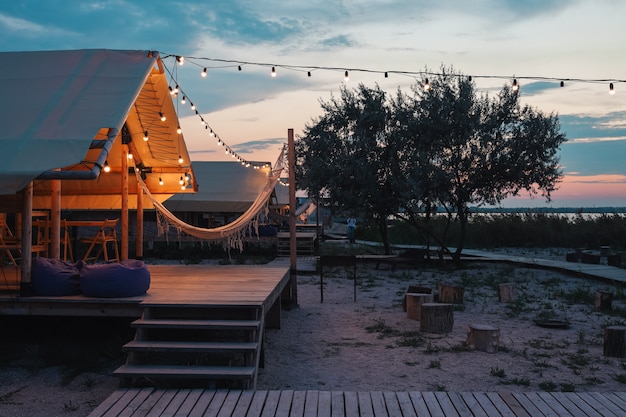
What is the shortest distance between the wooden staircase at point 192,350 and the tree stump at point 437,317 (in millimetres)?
2635

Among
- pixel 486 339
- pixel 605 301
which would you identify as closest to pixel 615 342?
pixel 486 339

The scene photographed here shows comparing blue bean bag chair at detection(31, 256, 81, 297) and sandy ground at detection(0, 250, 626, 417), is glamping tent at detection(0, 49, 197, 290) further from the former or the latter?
sandy ground at detection(0, 250, 626, 417)

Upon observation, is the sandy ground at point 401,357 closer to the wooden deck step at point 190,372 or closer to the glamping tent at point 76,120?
the wooden deck step at point 190,372

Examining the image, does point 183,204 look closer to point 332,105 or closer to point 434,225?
point 332,105

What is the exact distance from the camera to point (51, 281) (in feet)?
20.3

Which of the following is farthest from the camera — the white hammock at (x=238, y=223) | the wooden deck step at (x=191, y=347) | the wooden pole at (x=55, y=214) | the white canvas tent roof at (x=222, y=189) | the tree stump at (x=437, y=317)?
the white canvas tent roof at (x=222, y=189)

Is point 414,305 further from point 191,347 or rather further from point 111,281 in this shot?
point 111,281

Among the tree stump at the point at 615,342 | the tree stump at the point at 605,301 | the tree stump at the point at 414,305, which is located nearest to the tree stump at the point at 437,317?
the tree stump at the point at 414,305

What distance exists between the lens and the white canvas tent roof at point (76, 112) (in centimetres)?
584

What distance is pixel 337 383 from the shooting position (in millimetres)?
5328

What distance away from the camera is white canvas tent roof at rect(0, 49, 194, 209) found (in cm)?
584

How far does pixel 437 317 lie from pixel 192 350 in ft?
11.6

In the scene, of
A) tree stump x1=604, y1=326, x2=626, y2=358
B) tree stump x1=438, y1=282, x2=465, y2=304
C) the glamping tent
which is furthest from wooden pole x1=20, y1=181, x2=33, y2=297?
tree stump x1=438, y1=282, x2=465, y2=304

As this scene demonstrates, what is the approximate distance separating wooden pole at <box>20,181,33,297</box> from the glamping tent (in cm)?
1
